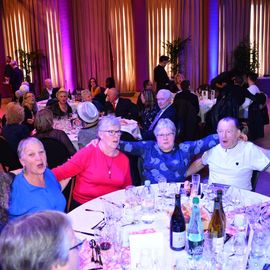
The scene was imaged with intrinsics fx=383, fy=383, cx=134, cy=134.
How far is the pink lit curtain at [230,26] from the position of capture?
11.3 metres

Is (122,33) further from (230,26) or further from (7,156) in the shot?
(7,156)

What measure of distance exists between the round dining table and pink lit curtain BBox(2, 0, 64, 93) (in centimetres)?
1024

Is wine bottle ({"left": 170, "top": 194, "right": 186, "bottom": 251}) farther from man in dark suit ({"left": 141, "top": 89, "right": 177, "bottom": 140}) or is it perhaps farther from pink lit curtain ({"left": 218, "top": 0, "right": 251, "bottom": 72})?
pink lit curtain ({"left": 218, "top": 0, "right": 251, "bottom": 72})

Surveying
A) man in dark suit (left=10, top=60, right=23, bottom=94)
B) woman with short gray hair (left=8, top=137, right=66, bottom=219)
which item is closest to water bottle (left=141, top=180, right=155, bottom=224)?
woman with short gray hair (left=8, top=137, right=66, bottom=219)

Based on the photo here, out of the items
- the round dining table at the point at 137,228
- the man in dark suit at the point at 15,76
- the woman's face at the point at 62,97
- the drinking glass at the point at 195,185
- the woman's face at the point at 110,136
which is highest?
the man in dark suit at the point at 15,76

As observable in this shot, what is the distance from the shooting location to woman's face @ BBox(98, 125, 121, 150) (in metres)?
2.89

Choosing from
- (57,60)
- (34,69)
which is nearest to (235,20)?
(57,60)

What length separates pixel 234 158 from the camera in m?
2.96

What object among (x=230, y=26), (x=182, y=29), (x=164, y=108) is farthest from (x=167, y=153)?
(x=230, y=26)

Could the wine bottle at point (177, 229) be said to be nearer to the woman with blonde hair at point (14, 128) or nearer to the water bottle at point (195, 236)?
the water bottle at point (195, 236)

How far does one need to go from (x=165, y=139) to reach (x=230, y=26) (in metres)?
9.53

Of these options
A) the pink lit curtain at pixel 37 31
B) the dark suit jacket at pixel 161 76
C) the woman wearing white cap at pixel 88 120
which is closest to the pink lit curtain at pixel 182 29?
the dark suit jacket at pixel 161 76

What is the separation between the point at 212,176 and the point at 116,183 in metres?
0.80

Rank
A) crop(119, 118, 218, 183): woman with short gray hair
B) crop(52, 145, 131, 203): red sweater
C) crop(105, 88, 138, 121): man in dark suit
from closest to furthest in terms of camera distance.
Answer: crop(52, 145, 131, 203): red sweater < crop(119, 118, 218, 183): woman with short gray hair < crop(105, 88, 138, 121): man in dark suit
